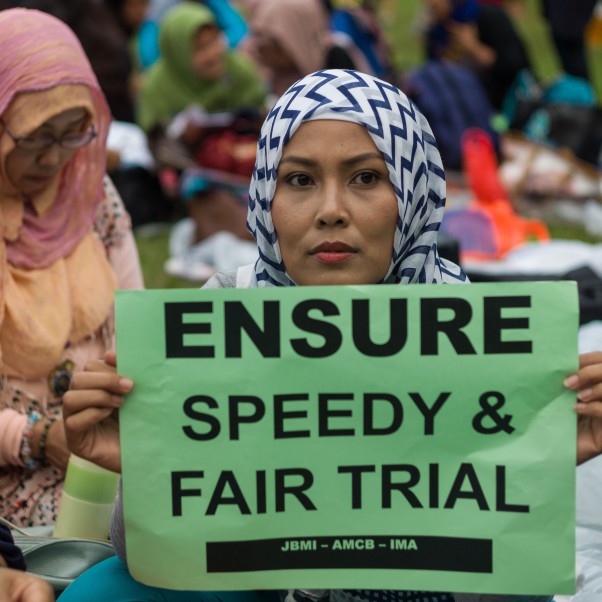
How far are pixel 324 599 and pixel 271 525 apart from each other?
0.38 m

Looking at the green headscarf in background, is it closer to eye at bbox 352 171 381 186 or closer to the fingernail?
eye at bbox 352 171 381 186

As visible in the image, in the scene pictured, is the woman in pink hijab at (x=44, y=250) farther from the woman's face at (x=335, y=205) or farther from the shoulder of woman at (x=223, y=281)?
the woman's face at (x=335, y=205)

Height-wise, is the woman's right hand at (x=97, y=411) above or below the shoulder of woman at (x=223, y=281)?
below

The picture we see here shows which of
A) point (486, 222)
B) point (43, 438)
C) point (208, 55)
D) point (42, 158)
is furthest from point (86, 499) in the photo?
point (208, 55)

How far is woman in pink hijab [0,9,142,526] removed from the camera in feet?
9.87

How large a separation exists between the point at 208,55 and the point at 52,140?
5031mm

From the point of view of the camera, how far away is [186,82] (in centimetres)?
807

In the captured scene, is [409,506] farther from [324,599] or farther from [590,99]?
[590,99]

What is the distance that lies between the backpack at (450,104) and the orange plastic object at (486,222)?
20.5 inches

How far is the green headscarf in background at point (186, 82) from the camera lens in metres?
7.99

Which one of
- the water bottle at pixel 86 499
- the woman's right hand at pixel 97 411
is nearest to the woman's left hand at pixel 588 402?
the woman's right hand at pixel 97 411

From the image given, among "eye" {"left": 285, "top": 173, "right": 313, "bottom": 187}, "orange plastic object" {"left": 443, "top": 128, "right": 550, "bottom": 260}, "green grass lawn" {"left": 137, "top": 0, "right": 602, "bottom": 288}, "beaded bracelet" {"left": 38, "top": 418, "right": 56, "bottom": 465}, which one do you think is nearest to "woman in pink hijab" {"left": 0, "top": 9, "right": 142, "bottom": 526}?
"beaded bracelet" {"left": 38, "top": 418, "right": 56, "bottom": 465}

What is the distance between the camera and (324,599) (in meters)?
2.26

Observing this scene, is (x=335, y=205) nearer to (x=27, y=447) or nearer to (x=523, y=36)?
(x=27, y=447)
